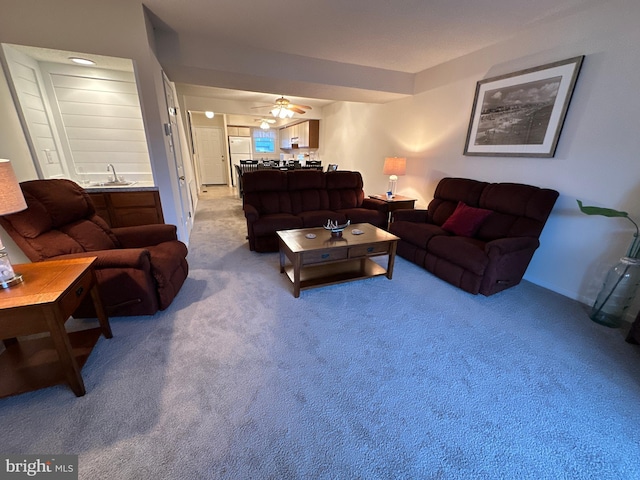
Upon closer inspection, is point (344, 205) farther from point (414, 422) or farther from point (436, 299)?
point (414, 422)

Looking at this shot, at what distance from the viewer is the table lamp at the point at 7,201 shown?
1.25 metres

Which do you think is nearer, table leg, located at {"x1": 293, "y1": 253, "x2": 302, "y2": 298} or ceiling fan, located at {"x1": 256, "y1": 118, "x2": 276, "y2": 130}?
table leg, located at {"x1": 293, "y1": 253, "x2": 302, "y2": 298}

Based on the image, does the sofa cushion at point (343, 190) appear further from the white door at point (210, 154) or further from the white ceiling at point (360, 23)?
the white door at point (210, 154)

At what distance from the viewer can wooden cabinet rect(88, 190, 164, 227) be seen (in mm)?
2820

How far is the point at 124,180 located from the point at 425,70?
4.60 m

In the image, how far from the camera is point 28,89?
2.49 m

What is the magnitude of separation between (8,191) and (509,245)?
3509mm

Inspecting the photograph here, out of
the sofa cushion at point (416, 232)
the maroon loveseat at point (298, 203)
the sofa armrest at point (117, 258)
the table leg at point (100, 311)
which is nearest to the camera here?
the table leg at point (100, 311)

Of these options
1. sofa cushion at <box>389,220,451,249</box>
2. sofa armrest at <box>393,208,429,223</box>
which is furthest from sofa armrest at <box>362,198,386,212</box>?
sofa cushion at <box>389,220,451,249</box>

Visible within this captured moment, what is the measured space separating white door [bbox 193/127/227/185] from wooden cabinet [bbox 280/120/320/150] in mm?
2322

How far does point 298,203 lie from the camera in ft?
12.6

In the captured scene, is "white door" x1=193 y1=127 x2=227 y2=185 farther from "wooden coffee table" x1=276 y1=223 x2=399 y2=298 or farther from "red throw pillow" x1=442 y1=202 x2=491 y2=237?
"red throw pillow" x1=442 y1=202 x2=491 y2=237

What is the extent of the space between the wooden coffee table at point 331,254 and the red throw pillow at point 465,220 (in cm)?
88

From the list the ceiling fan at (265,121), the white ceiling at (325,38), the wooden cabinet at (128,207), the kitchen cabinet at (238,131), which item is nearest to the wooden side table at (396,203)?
the white ceiling at (325,38)
